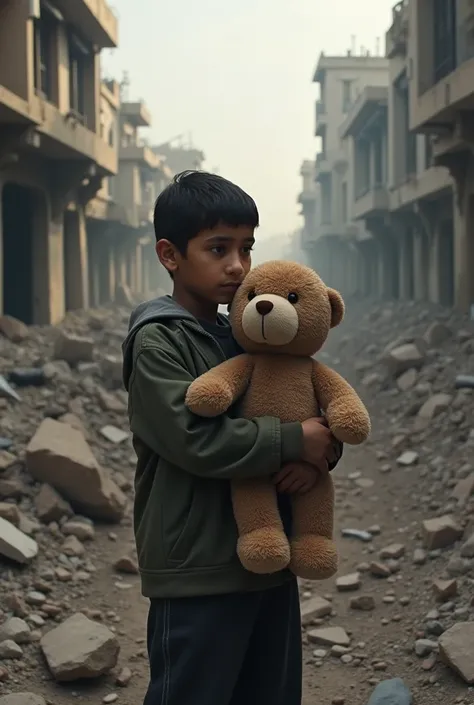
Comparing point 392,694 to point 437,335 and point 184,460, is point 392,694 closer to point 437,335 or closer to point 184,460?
point 184,460

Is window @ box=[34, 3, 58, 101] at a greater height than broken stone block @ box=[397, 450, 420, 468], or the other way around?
window @ box=[34, 3, 58, 101]

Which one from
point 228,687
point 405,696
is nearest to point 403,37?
point 405,696

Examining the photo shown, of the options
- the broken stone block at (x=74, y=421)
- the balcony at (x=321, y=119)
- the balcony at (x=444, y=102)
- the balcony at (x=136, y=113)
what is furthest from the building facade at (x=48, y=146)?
the balcony at (x=321, y=119)

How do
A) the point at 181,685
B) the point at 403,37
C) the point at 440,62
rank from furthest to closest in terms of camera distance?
the point at 403,37, the point at 440,62, the point at 181,685

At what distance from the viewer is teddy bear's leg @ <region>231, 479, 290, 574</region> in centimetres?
171

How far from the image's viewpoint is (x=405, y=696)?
3.12m

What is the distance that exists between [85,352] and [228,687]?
281 inches

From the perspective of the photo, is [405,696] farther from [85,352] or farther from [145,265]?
[145,265]

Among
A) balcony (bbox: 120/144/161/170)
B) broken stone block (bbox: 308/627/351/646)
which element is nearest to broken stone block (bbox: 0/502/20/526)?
broken stone block (bbox: 308/627/351/646)

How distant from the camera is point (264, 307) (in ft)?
5.74

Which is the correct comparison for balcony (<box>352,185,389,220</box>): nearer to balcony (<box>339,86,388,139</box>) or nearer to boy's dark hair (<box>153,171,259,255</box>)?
balcony (<box>339,86,388,139</box>)

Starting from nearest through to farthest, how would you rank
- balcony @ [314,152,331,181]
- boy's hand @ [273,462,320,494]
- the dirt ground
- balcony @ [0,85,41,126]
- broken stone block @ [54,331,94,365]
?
boy's hand @ [273,462,320,494] < the dirt ground < balcony @ [0,85,41,126] < broken stone block @ [54,331,94,365] < balcony @ [314,152,331,181]

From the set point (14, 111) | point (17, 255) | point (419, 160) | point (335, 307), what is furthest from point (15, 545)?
point (419, 160)

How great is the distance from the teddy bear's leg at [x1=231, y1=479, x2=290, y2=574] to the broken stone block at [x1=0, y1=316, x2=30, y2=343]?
27.0 ft
